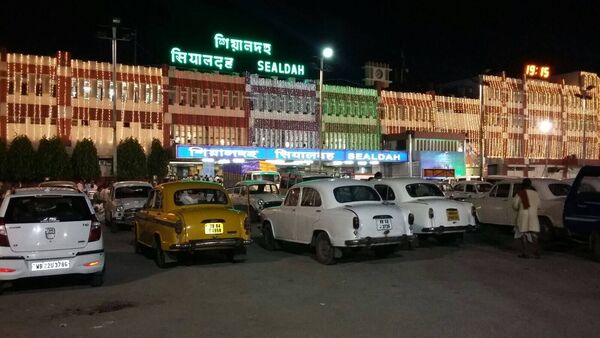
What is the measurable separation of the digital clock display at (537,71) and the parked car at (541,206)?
62530 mm

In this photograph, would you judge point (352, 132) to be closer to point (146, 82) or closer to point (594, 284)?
point (146, 82)

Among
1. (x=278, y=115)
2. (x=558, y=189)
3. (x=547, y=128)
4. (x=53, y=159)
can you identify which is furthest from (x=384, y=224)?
(x=547, y=128)

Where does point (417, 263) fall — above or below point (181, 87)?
below

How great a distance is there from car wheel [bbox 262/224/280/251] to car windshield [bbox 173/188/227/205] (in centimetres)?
209

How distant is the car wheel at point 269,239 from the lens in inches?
568

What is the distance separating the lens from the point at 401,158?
5928cm

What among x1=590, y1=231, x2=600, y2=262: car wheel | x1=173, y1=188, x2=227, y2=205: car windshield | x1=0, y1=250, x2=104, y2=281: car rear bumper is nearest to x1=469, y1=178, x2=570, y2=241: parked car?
x1=590, y1=231, x2=600, y2=262: car wheel

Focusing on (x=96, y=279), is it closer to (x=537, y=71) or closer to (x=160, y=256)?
(x=160, y=256)

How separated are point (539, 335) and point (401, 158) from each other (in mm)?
53349

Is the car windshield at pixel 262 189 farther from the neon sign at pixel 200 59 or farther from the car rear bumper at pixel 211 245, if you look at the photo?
the neon sign at pixel 200 59

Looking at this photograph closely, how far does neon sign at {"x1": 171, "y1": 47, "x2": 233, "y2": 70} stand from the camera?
51.5 metres

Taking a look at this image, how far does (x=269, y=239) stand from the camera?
1454 cm

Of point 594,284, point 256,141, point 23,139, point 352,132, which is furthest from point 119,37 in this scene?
point 594,284

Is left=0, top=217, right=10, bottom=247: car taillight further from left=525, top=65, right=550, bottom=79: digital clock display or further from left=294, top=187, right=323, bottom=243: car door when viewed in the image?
left=525, top=65, right=550, bottom=79: digital clock display
